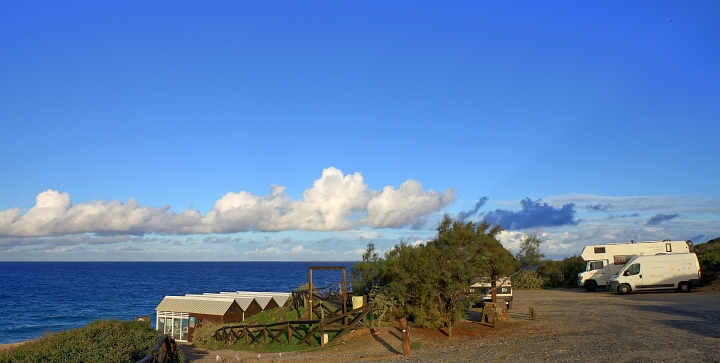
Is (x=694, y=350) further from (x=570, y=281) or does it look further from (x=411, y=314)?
(x=570, y=281)

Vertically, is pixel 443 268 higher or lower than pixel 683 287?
higher

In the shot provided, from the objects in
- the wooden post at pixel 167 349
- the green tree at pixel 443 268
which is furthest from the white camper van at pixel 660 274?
the wooden post at pixel 167 349

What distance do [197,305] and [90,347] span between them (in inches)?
906

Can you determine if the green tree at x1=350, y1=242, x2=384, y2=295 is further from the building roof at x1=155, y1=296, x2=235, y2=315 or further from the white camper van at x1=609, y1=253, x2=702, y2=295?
the white camper van at x1=609, y1=253, x2=702, y2=295

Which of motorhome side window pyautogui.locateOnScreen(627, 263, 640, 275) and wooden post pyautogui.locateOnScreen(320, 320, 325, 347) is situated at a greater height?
motorhome side window pyautogui.locateOnScreen(627, 263, 640, 275)

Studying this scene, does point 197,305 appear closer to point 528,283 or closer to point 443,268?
point 443,268

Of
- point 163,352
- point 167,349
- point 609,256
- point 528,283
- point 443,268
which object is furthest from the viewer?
point 528,283

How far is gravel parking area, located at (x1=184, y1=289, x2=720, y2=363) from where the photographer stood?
1445cm

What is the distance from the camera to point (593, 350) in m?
14.9

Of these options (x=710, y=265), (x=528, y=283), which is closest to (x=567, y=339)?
(x=710, y=265)

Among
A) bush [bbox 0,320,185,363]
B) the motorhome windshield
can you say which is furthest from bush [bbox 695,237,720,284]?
bush [bbox 0,320,185,363]

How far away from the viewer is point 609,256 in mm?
38094

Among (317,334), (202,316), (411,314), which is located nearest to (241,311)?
(202,316)

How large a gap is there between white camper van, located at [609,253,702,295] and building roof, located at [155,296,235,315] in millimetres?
24194
